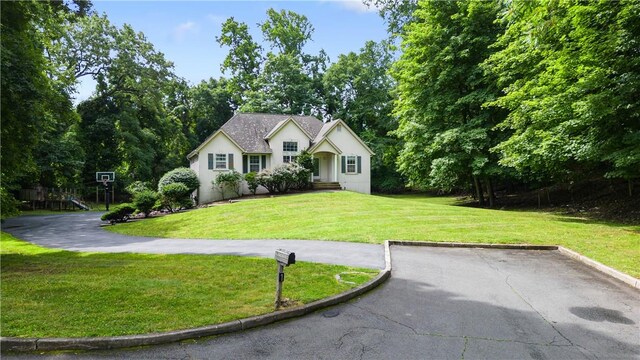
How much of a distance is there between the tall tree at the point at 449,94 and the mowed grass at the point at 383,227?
5.92 metres

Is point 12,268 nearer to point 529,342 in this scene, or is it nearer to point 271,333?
point 271,333

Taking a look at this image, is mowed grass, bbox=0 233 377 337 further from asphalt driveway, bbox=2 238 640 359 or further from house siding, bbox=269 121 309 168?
house siding, bbox=269 121 309 168

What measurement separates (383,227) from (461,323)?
27.9 feet

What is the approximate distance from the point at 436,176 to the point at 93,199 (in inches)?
1461

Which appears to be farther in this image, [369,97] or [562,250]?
[369,97]

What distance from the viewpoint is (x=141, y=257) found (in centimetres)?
995

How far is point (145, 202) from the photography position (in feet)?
74.9

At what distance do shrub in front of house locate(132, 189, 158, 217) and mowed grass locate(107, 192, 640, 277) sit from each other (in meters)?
2.48

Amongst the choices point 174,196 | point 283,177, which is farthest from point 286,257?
point 283,177

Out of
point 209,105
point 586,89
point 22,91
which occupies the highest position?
point 209,105

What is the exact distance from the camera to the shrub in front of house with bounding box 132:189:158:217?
22625 mm

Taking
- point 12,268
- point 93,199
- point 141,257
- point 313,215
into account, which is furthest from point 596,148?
point 93,199

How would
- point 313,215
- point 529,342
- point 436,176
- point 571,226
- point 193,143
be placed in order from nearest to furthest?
point 529,342 < point 571,226 < point 313,215 < point 436,176 < point 193,143

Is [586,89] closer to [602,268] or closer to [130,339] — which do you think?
[602,268]
